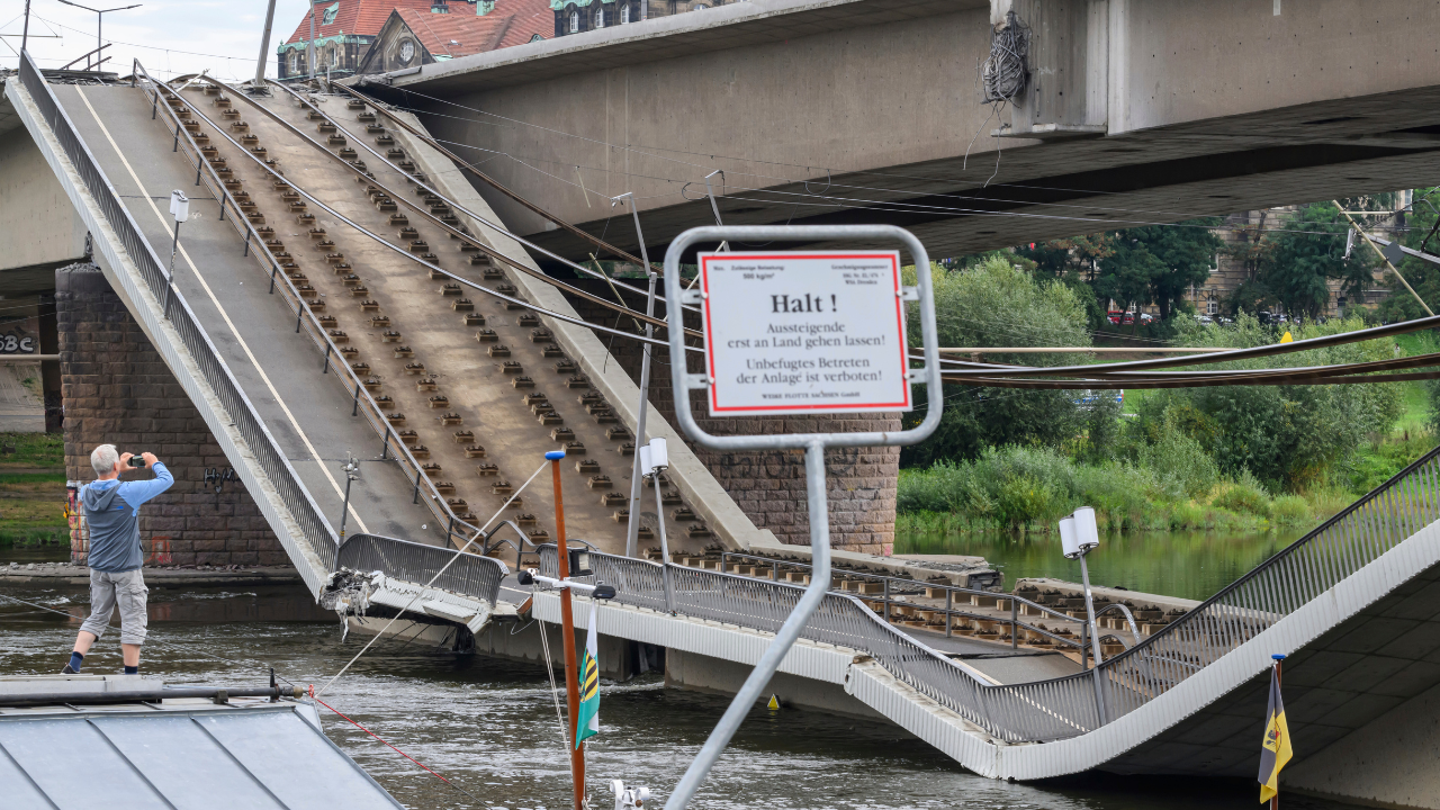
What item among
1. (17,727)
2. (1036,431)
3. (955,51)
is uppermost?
(955,51)

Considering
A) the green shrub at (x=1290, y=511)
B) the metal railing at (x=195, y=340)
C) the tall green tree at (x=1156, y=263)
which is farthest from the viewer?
the tall green tree at (x=1156, y=263)

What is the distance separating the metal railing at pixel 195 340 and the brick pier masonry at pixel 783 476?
34.9ft

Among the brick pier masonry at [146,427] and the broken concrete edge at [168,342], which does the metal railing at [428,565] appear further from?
the brick pier masonry at [146,427]

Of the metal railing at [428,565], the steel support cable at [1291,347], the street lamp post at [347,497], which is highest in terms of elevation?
the steel support cable at [1291,347]

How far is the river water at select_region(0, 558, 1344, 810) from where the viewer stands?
1512 centimetres

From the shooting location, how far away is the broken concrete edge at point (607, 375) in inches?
1027

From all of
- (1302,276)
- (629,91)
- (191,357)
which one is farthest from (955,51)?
(1302,276)

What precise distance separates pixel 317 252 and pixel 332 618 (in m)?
6.56

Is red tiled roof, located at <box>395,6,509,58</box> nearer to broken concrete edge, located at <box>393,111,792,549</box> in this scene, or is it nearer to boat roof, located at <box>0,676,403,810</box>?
broken concrete edge, located at <box>393,111,792,549</box>

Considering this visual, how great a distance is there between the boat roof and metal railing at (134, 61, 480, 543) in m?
15.7

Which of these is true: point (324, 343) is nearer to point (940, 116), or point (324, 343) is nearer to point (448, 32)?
point (940, 116)

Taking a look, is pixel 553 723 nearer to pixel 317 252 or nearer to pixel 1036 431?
pixel 317 252

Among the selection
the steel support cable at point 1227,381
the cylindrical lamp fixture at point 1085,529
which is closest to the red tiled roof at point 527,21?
the steel support cable at point 1227,381

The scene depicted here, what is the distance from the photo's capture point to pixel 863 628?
17.0m
